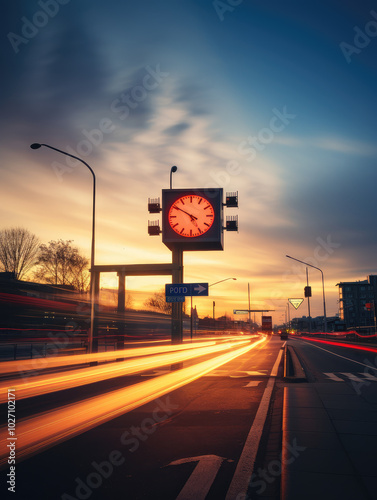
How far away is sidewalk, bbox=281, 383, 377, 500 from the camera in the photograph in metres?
4.67

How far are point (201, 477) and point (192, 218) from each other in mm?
36069

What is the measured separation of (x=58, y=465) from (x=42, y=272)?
6432 centimetres

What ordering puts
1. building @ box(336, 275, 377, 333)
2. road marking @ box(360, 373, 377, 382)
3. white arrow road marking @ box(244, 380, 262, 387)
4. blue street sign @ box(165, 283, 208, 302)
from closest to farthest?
white arrow road marking @ box(244, 380, 262, 387)
road marking @ box(360, 373, 377, 382)
blue street sign @ box(165, 283, 208, 302)
building @ box(336, 275, 377, 333)

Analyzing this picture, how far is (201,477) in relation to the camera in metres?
5.19

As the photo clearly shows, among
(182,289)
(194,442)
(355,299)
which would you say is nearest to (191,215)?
(182,289)

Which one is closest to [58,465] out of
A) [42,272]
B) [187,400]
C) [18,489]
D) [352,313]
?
[18,489]

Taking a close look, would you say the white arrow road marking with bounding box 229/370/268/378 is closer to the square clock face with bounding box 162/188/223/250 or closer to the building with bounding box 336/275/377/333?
the square clock face with bounding box 162/188/223/250

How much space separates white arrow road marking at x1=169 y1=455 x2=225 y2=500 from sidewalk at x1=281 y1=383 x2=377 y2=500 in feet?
2.73

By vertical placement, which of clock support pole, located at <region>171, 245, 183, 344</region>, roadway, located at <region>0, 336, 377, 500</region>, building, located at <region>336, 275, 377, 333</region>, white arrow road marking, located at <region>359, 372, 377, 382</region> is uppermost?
building, located at <region>336, 275, 377, 333</region>

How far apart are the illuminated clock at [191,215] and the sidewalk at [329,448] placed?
3000 centimetres

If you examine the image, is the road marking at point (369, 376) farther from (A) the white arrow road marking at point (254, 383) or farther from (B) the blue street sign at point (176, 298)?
(B) the blue street sign at point (176, 298)

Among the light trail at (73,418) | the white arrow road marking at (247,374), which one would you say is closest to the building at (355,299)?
the white arrow road marking at (247,374)

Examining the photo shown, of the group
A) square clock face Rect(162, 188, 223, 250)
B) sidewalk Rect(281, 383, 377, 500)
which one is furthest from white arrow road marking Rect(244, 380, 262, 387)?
square clock face Rect(162, 188, 223, 250)

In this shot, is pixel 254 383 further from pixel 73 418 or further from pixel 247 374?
pixel 73 418
